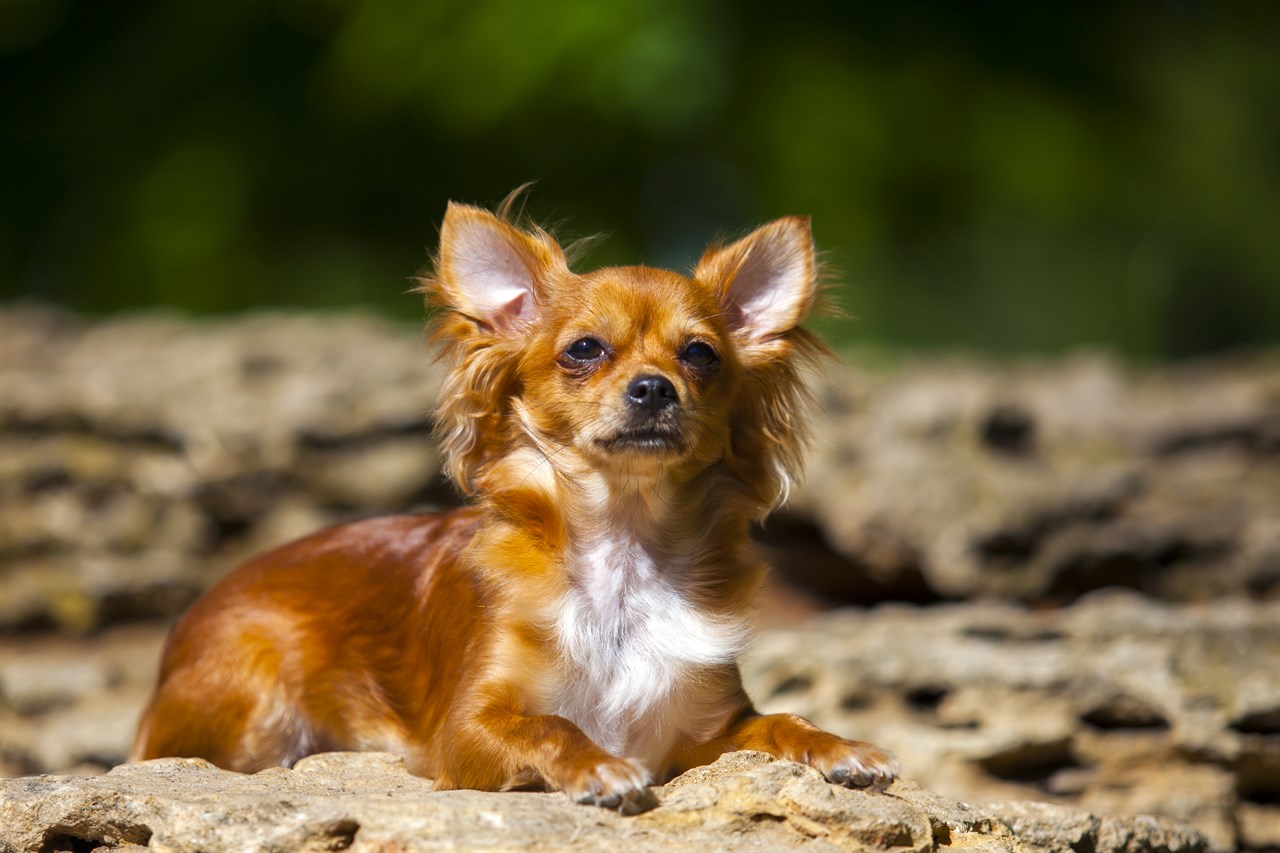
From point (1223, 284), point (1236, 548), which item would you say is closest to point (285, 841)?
point (1236, 548)

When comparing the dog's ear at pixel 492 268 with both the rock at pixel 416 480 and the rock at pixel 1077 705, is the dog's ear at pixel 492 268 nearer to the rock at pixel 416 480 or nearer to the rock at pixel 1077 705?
the rock at pixel 1077 705

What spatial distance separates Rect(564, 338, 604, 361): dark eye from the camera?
4.66m

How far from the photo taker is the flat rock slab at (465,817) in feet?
11.9

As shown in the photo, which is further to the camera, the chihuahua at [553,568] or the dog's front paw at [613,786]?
the chihuahua at [553,568]

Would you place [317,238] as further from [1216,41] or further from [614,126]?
[1216,41]

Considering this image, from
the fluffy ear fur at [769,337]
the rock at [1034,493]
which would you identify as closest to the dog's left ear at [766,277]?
the fluffy ear fur at [769,337]

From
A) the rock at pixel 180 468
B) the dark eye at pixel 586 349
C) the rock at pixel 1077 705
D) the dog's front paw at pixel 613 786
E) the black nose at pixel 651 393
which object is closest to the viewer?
the dog's front paw at pixel 613 786

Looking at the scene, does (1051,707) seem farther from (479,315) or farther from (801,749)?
(479,315)

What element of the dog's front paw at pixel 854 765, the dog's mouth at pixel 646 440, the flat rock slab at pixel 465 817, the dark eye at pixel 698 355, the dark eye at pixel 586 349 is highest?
the dark eye at pixel 698 355

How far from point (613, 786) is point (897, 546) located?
4732 mm

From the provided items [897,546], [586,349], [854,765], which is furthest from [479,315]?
[897,546]

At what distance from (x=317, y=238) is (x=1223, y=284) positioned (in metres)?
9.31

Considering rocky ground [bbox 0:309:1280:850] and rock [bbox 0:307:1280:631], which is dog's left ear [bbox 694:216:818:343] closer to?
rocky ground [bbox 0:309:1280:850]

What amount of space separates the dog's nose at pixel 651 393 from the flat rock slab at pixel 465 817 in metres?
1.09
